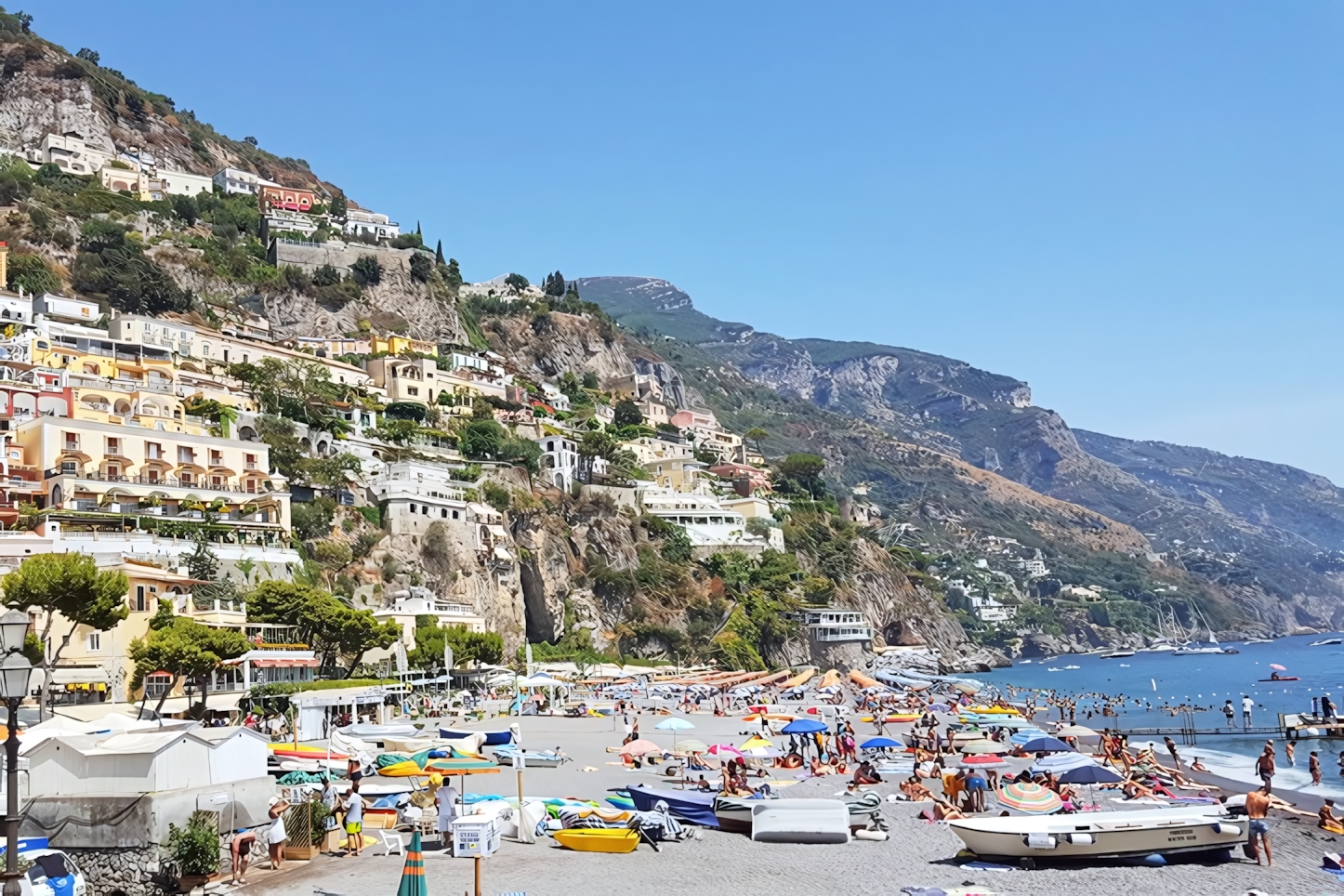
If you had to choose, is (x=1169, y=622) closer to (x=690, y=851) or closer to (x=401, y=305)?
(x=401, y=305)

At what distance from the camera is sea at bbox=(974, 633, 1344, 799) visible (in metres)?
34.6

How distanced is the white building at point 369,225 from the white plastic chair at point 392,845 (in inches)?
3297

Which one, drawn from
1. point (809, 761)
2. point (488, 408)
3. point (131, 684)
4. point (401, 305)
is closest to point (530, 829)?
point (809, 761)

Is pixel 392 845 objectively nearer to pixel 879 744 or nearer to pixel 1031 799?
pixel 1031 799

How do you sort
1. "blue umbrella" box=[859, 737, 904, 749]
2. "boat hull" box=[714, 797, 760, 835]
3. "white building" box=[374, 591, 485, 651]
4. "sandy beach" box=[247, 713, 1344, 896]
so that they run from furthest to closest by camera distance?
"white building" box=[374, 591, 485, 651] → "blue umbrella" box=[859, 737, 904, 749] → "boat hull" box=[714, 797, 760, 835] → "sandy beach" box=[247, 713, 1344, 896]

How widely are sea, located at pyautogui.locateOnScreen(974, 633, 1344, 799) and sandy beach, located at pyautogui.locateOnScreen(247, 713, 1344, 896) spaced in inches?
506

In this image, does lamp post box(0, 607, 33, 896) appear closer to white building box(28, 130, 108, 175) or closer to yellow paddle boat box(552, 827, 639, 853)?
yellow paddle boat box(552, 827, 639, 853)

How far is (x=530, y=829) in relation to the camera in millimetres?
17625

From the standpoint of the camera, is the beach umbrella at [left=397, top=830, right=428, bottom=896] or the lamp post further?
the beach umbrella at [left=397, top=830, right=428, bottom=896]

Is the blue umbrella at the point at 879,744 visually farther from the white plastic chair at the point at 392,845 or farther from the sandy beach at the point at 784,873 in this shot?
the white plastic chair at the point at 392,845

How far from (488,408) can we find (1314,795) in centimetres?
5758

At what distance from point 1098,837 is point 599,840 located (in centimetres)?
732

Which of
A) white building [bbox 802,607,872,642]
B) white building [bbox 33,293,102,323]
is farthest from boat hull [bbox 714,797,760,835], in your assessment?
white building [bbox 802,607,872,642]

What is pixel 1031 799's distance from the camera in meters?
20.3
